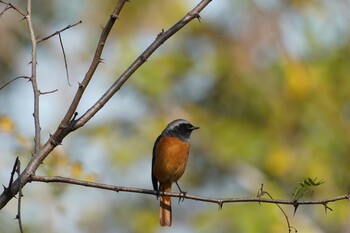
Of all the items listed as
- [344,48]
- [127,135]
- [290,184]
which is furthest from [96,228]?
[344,48]

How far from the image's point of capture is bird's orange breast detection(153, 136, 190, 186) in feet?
21.9

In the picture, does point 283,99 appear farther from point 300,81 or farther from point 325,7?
point 325,7

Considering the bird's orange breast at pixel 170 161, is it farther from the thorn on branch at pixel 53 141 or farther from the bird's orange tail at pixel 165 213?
the thorn on branch at pixel 53 141

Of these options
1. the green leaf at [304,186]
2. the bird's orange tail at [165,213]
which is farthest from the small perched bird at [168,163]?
the green leaf at [304,186]

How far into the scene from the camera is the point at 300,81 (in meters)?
13.2

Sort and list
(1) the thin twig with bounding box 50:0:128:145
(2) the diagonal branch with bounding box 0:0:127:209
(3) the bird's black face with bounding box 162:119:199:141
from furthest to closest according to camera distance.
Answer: (3) the bird's black face with bounding box 162:119:199:141 < (1) the thin twig with bounding box 50:0:128:145 < (2) the diagonal branch with bounding box 0:0:127:209

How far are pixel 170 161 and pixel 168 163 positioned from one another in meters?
0.02

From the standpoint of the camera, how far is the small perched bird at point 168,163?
263 inches

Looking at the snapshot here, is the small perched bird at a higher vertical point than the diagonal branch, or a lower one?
higher

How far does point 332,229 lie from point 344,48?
2.86 metres

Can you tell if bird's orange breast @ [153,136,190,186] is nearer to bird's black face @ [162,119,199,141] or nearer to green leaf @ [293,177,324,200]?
bird's black face @ [162,119,199,141]

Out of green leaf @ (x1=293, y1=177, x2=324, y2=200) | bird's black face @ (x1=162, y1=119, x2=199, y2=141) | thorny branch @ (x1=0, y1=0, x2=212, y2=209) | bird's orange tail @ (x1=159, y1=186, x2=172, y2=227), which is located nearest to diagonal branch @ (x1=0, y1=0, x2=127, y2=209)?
thorny branch @ (x1=0, y1=0, x2=212, y2=209)

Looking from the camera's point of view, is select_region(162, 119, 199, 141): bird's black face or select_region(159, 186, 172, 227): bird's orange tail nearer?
select_region(159, 186, 172, 227): bird's orange tail

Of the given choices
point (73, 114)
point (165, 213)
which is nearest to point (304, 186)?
point (73, 114)
